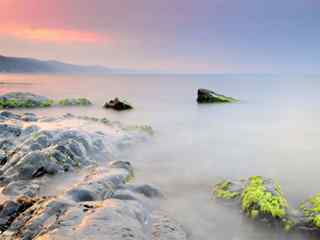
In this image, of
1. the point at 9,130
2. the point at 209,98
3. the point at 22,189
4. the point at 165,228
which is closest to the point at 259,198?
the point at 165,228

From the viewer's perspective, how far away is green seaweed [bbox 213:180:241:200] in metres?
8.69

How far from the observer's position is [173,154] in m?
13.9

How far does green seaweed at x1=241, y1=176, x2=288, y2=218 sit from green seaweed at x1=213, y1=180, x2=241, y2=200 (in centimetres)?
30

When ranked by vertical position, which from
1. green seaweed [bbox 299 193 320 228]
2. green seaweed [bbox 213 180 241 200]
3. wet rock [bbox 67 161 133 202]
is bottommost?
green seaweed [bbox 213 180 241 200]

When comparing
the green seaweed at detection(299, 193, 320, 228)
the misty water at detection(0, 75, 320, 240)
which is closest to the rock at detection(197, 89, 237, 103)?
the misty water at detection(0, 75, 320, 240)

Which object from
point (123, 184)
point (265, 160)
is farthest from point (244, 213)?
point (265, 160)

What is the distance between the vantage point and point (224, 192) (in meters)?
8.95

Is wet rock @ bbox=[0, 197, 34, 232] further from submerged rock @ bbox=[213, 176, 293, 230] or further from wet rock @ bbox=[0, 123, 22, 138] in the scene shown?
wet rock @ bbox=[0, 123, 22, 138]

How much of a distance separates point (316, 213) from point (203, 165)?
5425 mm

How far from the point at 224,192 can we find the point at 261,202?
1.45 m

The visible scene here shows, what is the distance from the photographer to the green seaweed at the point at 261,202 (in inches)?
292

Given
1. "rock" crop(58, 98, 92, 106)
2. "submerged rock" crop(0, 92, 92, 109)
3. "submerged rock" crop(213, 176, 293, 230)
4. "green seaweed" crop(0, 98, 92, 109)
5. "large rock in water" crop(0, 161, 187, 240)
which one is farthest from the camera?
"rock" crop(58, 98, 92, 106)

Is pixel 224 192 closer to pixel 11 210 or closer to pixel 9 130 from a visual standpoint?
pixel 11 210

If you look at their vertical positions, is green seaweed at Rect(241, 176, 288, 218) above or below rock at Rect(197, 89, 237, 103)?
below
